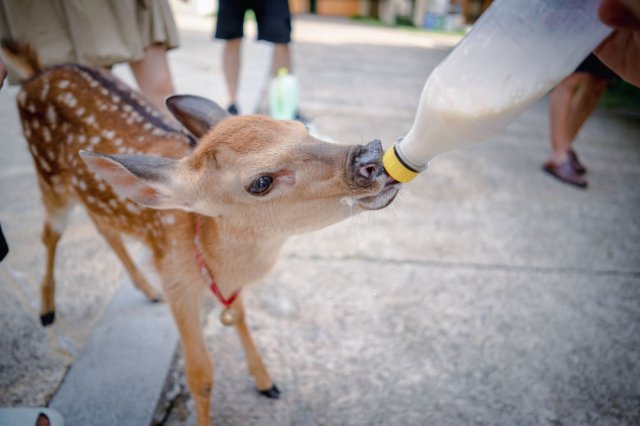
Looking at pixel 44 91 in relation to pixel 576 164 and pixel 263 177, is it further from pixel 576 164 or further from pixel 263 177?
pixel 576 164

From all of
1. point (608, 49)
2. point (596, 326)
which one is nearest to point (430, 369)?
point (596, 326)

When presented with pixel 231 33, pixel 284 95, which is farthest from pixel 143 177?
pixel 284 95

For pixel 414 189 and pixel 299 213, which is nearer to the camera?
pixel 299 213

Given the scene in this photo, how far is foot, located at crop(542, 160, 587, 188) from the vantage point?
412cm

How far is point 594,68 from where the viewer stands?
3646 mm

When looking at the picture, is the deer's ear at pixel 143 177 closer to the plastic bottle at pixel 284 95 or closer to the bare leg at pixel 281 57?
the plastic bottle at pixel 284 95

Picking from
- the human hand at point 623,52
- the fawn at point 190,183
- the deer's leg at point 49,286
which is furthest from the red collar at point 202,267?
the human hand at point 623,52

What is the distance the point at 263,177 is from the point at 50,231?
1.66 m

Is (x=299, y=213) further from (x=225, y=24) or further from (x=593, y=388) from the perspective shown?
(x=225, y=24)

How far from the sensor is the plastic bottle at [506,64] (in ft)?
3.56

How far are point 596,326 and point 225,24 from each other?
409 cm

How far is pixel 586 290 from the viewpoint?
2.82 metres

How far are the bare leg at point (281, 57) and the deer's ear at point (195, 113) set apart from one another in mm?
3044

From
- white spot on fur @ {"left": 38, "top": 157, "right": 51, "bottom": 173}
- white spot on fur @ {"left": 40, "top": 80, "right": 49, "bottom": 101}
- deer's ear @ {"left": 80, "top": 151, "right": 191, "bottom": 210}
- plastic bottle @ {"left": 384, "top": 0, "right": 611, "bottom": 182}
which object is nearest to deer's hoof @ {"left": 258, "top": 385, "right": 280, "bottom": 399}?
deer's ear @ {"left": 80, "top": 151, "right": 191, "bottom": 210}
